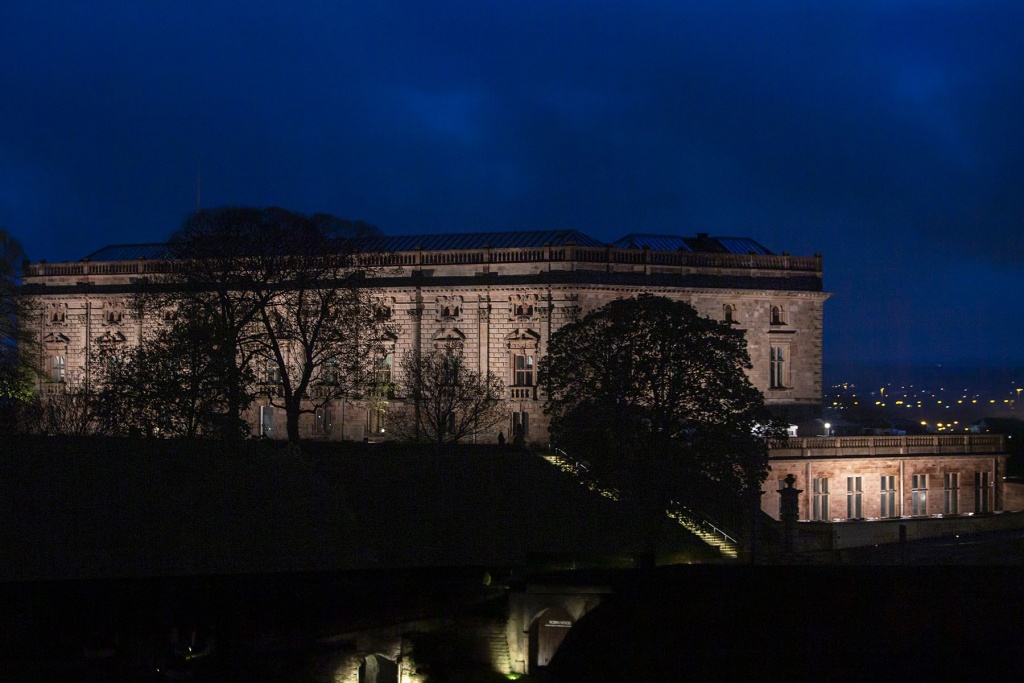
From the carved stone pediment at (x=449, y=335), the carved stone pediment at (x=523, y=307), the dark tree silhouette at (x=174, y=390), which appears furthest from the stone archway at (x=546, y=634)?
the carved stone pediment at (x=449, y=335)

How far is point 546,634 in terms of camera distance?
53.1 metres

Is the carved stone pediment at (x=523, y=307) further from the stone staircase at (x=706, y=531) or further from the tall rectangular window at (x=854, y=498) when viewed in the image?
the stone staircase at (x=706, y=531)

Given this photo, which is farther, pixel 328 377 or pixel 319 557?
pixel 328 377

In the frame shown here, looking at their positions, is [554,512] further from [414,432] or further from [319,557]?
[414,432]

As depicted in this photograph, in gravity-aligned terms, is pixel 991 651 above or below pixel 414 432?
below

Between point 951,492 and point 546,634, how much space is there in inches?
1395

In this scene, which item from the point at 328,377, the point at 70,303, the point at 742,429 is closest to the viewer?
the point at 742,429

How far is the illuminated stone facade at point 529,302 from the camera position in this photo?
82375 mm

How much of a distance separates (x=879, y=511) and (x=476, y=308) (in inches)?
950

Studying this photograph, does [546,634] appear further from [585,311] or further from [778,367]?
[778,367]

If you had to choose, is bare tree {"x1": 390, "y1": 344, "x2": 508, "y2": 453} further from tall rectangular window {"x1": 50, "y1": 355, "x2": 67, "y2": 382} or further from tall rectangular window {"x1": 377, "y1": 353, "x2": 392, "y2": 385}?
tall rectangular window {"x1": 50, "y1": 355, "x2": 67, "y2": 382}

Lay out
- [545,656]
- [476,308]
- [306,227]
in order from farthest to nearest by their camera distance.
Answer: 1. [476,308]
2. [306,227]
3. [545,656]

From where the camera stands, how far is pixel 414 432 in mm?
76000

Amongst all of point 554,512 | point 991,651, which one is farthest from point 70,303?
point 991,651
